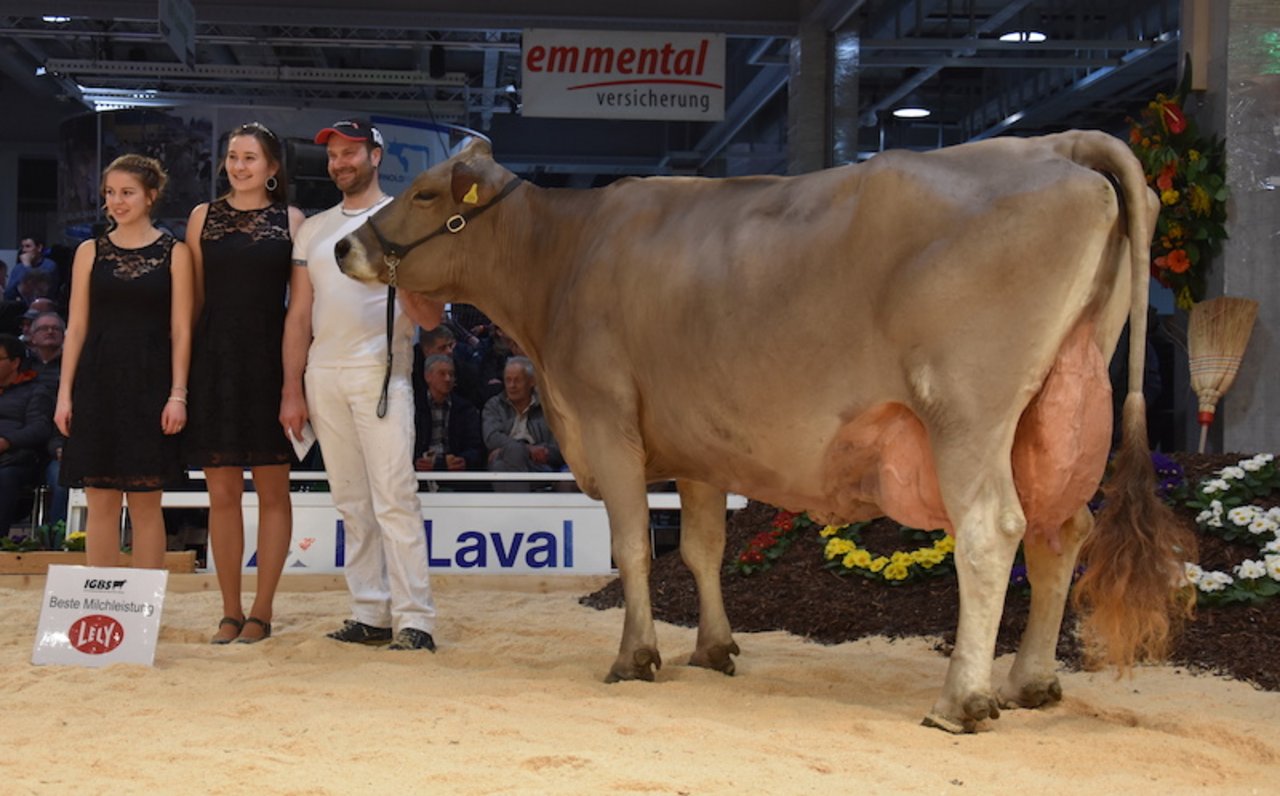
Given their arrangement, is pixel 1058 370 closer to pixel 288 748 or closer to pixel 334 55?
pixel 288 748

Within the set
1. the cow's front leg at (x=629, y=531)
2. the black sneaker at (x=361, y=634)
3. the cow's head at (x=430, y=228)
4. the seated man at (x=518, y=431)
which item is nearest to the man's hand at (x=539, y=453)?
the seated man at (x=518, y=431)

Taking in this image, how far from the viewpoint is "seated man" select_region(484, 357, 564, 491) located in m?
10.1

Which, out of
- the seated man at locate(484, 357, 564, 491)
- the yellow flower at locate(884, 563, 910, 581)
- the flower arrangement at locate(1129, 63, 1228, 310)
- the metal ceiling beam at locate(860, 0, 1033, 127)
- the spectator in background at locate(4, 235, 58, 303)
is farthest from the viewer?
the metal ceiling beam at locate(860, 0, 1033, 127)

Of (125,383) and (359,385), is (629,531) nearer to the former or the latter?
(359,385)

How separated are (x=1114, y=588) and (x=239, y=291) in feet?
12.1

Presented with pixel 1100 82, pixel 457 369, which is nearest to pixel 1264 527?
pixel 457 369

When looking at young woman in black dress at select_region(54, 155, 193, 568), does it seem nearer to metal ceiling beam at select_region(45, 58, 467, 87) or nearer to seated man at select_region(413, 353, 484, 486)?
seated man at select_region(413, 353, 484, 486)

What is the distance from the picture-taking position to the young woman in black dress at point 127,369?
6.32m

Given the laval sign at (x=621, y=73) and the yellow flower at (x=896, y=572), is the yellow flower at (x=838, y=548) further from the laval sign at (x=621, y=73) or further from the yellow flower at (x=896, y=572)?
the laval sign at (x=621, y=73)

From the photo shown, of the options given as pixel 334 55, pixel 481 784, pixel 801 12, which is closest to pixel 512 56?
pixel 334 55

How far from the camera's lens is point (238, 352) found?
642 cm

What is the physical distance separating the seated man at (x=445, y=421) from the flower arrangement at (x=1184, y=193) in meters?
4.65

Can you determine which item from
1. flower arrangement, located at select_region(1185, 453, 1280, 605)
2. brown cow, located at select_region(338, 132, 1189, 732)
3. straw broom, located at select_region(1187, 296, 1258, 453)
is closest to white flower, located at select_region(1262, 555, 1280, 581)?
flower arrangement, located at select_region(1185, 453, 1280, 605)

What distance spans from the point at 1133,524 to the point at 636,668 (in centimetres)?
186
